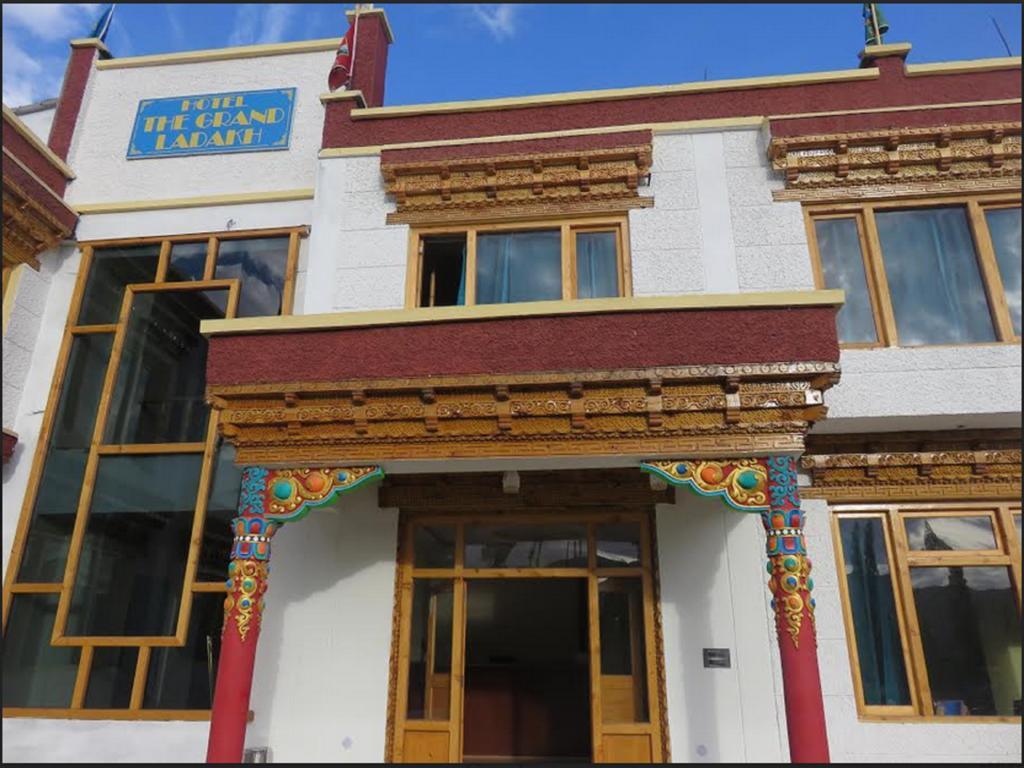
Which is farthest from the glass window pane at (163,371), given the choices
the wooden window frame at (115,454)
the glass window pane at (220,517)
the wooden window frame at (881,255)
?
the wooden window frame at (881,255)

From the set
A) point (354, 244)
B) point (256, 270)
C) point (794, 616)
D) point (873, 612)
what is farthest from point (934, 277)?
point (256, 270)

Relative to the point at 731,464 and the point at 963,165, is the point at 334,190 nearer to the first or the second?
the point at 731,464

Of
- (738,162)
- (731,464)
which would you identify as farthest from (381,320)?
(738,162)

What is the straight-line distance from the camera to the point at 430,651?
6.82 metres

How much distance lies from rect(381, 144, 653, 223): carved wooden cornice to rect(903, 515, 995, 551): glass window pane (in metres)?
3.87

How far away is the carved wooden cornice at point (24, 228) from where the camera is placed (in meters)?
7.86

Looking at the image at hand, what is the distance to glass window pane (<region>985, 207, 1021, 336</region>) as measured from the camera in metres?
6.50

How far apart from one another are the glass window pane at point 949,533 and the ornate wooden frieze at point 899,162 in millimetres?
3026

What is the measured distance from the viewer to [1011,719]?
579 centimetres

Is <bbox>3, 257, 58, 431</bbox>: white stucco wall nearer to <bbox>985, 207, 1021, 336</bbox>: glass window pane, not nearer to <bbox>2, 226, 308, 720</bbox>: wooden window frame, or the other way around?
<bbox>2, 226, 308, 720</bbox>: wooden window frame

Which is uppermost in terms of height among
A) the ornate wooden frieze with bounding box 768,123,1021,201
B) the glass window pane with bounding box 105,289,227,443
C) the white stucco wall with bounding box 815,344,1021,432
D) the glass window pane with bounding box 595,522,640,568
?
the ornate wooden frieze with bounding box 768,123,1021,201

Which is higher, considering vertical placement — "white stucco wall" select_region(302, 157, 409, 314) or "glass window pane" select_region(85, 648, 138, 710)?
"white stucco wall" select_region(302, 157, 409, 314)

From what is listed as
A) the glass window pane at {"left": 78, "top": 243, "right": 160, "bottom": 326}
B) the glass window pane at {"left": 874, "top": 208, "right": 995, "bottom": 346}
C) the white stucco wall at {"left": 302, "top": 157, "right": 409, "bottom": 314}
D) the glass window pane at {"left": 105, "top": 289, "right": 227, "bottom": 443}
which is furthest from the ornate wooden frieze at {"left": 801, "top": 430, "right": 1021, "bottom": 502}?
the glass window pane at {"left": 78, "top": 243, "right": 160, "bottom": 326}

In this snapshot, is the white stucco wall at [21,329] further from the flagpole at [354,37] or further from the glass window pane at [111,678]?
the flagpole at [354,37]
